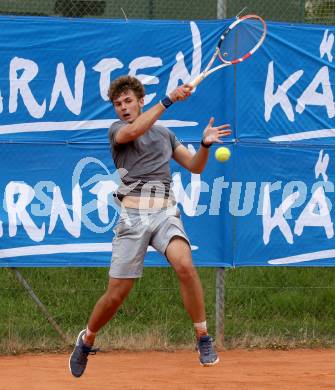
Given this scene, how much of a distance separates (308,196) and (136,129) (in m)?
2.71

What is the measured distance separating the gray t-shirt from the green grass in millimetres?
2326

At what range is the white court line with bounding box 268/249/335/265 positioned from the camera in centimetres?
805

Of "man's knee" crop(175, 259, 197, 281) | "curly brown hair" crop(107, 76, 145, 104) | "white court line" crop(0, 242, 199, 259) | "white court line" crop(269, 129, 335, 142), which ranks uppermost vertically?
"curly brown hair" crop(107, 76, 145, 104)

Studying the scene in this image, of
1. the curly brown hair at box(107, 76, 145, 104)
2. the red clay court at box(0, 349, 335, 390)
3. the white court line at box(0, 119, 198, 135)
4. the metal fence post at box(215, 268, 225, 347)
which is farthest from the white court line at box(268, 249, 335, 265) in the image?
the curly brown hair at box(107, 76, 145, 104)

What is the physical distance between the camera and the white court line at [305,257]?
805cm

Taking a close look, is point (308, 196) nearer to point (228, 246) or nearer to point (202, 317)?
point (228, 246)

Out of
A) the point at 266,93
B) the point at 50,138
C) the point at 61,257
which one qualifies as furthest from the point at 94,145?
the point at 266,93

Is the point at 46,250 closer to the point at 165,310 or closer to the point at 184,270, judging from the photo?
the point at 165,310

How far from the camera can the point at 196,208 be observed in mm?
7914

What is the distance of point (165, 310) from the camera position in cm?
860

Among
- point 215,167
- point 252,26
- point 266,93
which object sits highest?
point 252,26

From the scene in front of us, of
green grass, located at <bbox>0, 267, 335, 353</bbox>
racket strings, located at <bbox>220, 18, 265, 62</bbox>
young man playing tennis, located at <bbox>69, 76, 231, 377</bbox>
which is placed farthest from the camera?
green grass, located at <bbox>0, 267, 335, 353</bbox>

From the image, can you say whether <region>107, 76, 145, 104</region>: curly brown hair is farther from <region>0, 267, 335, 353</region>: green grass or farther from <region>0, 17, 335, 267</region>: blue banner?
<region>0, 267, 335, 353</region>: green grass

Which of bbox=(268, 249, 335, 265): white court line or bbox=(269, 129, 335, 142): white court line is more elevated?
bbox=(269, 129, 335, 142): white court line
